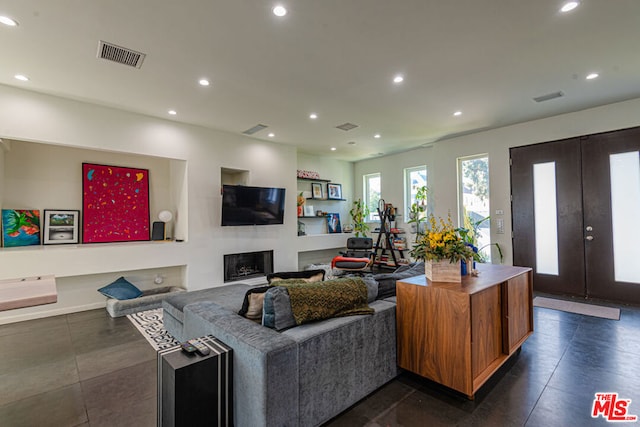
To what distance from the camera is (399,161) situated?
24.3 feet

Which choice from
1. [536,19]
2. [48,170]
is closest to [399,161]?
[536,19]

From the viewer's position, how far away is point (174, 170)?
536cm

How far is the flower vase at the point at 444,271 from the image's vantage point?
2.25 metres

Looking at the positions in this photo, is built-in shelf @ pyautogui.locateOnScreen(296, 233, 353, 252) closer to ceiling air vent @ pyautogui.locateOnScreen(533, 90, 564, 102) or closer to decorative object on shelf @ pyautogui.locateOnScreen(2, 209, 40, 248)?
decorative object on shelf @ pyautogui.locateOnScreen(2, 209, 40, 248)

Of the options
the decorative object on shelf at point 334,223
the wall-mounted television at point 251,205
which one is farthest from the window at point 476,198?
the wall-mounted television at point 251,205

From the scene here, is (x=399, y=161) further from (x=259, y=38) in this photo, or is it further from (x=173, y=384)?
(x=173, y=384)

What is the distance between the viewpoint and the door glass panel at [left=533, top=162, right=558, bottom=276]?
4.91 m

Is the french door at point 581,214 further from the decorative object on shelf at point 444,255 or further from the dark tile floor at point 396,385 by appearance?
the decorative object on shelf at point 444,255

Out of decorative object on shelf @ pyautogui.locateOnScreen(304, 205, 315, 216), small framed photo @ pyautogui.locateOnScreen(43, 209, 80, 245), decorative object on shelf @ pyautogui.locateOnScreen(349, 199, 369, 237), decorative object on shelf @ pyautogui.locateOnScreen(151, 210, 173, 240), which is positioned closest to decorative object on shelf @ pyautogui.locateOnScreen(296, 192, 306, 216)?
decorative object on shelf @ pyautogui.locateOnScreen(304, 205, 315, 216)

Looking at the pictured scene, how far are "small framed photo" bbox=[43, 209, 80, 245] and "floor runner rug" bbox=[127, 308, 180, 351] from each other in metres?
1.60

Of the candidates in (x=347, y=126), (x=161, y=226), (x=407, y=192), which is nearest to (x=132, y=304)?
(x=161, y=226)

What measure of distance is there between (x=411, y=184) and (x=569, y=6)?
200 inches

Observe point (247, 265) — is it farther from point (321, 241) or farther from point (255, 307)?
point (255, 307)

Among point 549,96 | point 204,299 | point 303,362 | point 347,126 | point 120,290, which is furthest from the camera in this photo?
point 347,126
